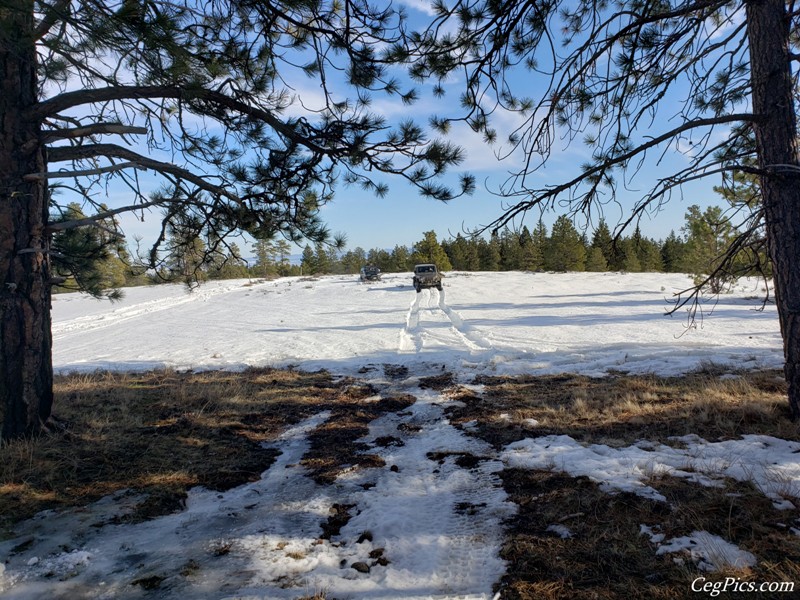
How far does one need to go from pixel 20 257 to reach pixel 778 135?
7935mm

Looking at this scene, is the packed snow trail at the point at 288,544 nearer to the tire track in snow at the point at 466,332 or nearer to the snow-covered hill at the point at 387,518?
the snow-covered hill at the point at 387,518

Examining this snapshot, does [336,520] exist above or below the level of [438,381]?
above

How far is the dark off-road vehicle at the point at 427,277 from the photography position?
29891 mm

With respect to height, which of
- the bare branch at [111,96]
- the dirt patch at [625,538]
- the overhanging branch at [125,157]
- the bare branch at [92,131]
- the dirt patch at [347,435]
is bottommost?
the dirt patch at [347,435]

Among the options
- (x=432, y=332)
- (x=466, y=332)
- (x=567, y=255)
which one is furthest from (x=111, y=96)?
(x=567, y=255)

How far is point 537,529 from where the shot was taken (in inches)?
120

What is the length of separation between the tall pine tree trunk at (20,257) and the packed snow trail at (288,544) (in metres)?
1.93

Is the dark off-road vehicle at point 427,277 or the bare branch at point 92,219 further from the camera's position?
the dark off-road vehicle at point 427,277

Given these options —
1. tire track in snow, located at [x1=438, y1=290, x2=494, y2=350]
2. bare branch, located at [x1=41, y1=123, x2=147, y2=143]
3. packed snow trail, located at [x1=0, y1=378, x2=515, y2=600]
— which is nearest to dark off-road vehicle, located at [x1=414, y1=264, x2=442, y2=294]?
tire track in snow, located at [x1=438, y1=290, x2=494, y2=350]

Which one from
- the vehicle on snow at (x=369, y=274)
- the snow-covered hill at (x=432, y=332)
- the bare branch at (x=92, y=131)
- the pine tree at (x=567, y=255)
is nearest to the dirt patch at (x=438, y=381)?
the snow-covered hill at (x=432, y=332)

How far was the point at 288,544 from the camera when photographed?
9.97 feet

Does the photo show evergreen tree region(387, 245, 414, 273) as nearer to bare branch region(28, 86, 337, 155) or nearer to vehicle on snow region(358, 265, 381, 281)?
vehicle on snow region(358, 265, 381, 281)

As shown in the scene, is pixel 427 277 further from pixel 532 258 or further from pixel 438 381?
pixel 532 258

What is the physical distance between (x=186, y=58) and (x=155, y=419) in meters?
4.96
